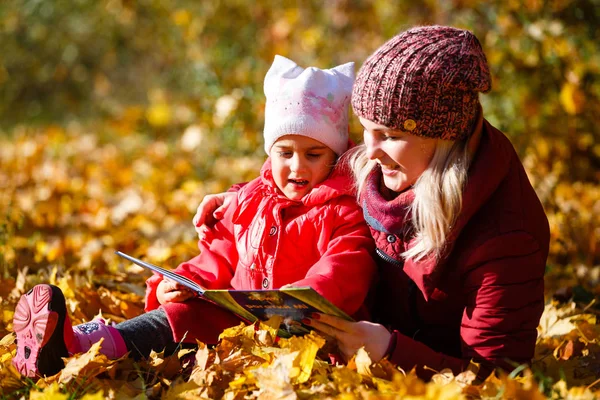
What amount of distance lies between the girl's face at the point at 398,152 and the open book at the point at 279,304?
1.52ft

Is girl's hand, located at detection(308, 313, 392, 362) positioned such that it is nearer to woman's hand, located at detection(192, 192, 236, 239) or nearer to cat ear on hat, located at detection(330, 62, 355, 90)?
woman's hand, located at detection(192, 192, 236, 239)

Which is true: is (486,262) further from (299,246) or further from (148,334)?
(148,334)

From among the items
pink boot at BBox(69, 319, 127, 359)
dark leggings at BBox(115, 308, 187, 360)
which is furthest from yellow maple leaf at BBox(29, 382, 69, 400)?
dark leggings at BBox(115, 308, 187, 360)

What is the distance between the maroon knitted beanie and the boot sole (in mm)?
1114

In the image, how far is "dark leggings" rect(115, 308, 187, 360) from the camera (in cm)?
271

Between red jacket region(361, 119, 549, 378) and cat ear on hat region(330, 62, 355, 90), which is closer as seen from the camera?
red jacket region(361, 119, 549, 378)

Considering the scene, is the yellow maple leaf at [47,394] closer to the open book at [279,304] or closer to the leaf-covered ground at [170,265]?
the leaf-covered ground at [170,265]

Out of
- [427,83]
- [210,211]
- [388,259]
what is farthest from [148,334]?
[427,83]

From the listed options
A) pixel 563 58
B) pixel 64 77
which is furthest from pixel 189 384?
pixel 64 77

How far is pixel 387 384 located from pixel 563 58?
11.0 feet

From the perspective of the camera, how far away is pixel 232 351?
8.38ft

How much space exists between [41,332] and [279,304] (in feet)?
2.41

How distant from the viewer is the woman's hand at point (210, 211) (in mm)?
2986

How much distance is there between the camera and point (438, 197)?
231 centimetres
